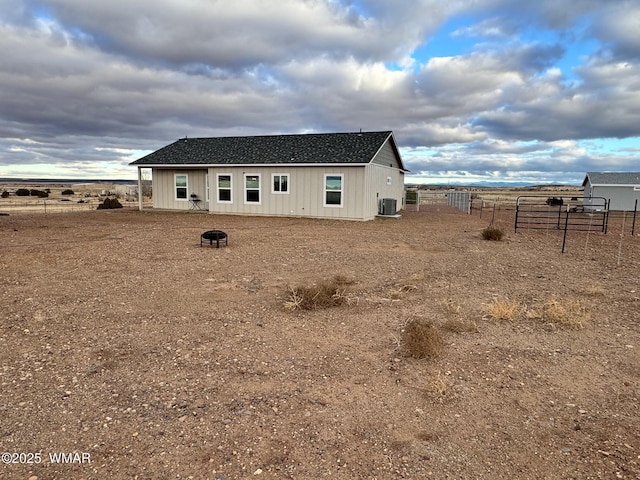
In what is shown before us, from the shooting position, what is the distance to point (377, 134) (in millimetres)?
21734

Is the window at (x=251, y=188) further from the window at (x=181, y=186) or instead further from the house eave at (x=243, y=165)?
the window at (x=181, y=186)

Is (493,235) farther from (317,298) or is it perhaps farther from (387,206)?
(317,298)

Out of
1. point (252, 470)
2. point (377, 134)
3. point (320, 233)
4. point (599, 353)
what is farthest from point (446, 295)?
point (377, 134)

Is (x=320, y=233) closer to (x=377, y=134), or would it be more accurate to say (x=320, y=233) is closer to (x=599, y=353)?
(x=377, y=134)

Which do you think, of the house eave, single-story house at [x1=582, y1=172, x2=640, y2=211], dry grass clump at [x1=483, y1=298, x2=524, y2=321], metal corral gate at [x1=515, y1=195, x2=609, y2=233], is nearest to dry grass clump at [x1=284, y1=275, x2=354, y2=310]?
dry grass clump at [x1=483, y1=298, x2=524, y2=321]

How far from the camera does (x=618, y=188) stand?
32.4m

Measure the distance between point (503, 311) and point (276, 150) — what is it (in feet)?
58.5

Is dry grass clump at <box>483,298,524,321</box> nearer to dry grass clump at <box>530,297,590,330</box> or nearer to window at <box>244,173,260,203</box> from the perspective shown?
dry grass clump at <box>530,297,590,330</box>

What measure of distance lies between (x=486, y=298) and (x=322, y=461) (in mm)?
4827

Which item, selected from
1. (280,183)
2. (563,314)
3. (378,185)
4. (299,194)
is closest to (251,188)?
(280,183)

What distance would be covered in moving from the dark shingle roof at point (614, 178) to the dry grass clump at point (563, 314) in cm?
3232

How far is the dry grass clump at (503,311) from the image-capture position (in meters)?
5.81

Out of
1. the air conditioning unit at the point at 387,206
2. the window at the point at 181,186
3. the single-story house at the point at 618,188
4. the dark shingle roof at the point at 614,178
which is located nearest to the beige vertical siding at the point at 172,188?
the window at the point at 181,186

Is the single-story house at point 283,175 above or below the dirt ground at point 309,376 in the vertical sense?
above
